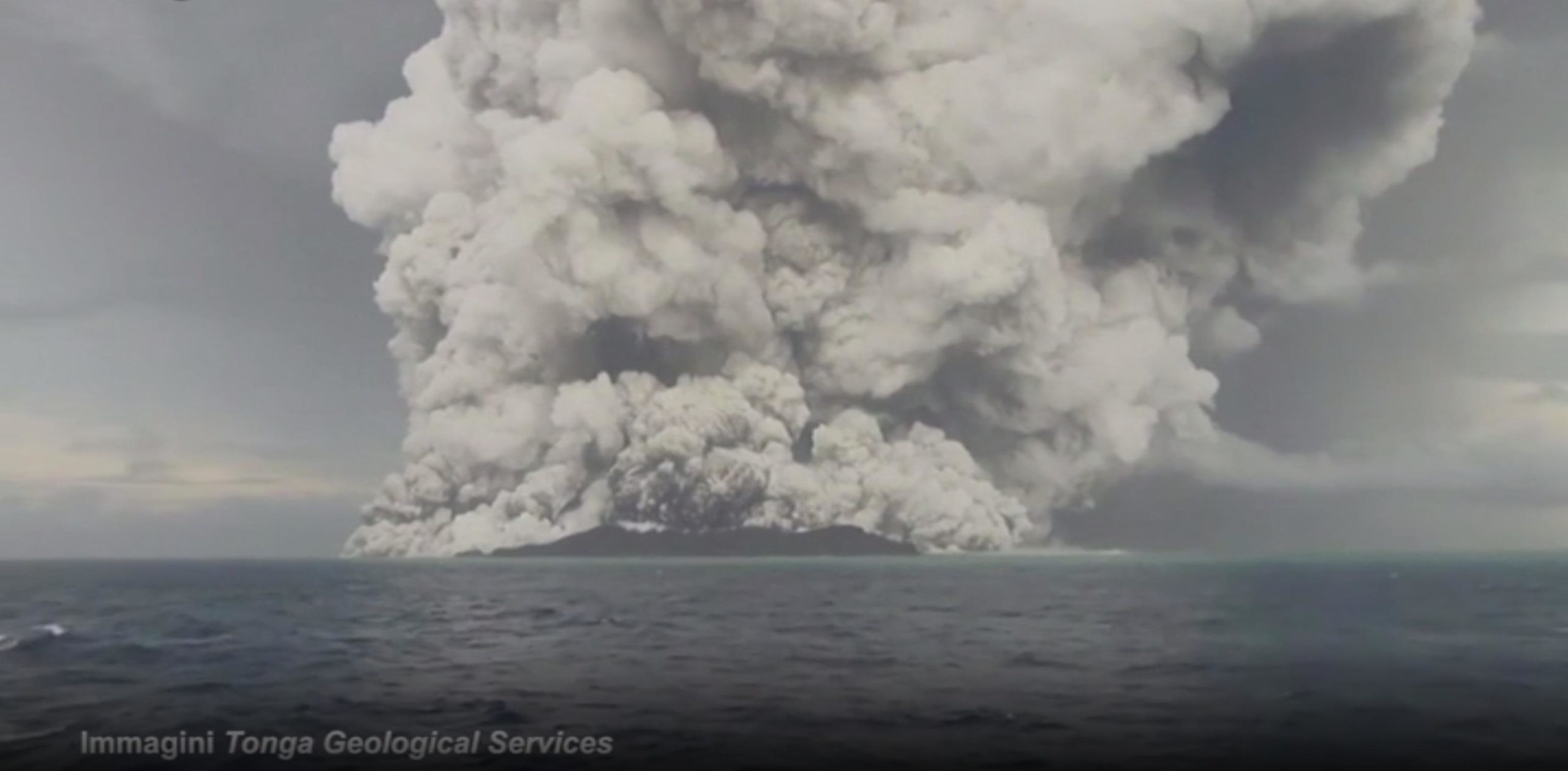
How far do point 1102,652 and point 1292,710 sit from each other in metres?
10.3

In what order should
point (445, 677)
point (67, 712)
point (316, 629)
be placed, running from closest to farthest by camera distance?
point (67, 712), point (445, 677), point (316, 629)

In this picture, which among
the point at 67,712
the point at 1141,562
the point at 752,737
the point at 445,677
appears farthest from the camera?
the point at 1141,562

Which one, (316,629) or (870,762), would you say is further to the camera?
(316,629)

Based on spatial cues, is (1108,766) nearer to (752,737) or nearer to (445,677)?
(752,737)

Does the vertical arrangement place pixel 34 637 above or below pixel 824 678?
below

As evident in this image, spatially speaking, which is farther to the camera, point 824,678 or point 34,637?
point 34,637

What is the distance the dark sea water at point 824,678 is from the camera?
23.3 m

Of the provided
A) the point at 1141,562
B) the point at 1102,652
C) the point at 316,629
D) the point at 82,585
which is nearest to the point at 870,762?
the point at 1102,652

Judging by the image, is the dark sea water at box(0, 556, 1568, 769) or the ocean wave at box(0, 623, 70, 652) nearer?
the dark sea water at box(0, 556, 1568, 769)

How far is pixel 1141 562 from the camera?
129500mm

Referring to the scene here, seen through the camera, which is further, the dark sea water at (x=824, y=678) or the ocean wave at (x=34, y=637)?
the ocean wave at (x=34, y=637)

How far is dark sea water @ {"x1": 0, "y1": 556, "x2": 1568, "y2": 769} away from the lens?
23297 mm

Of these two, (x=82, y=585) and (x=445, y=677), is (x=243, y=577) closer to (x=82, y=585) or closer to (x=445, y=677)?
(x=82, y=585)

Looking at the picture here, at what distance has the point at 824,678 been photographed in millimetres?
32969
